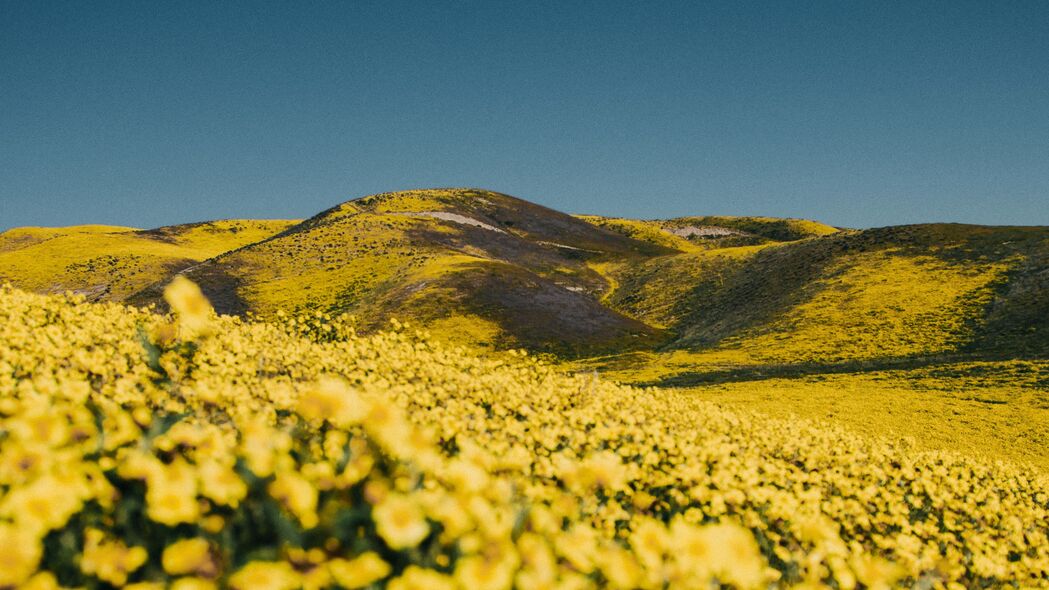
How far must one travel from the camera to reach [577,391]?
47.1ft

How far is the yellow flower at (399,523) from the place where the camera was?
2.63 m

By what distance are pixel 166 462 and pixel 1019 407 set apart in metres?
34.8

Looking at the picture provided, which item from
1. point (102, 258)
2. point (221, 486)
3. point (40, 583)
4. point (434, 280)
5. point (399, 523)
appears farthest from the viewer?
point (102, 258)

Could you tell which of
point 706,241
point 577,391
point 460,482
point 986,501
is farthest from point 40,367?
point 706,241

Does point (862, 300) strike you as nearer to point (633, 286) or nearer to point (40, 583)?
point (633, 286)

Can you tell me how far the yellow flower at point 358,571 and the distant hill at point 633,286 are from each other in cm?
3892

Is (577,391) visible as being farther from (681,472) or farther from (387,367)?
(681,472)

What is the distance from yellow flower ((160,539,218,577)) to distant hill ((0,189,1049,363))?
39.2 m

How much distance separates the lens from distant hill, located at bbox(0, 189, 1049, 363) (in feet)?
147

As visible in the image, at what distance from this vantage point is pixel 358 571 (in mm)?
2564

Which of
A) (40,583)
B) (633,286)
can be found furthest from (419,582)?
(633,286)

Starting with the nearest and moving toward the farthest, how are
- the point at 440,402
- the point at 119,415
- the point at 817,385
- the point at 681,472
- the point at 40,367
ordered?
1. the point at 119,415
2. the point at 40,367
3. the point at 681,472
4. the point at 440,402
5. the point at 817,385

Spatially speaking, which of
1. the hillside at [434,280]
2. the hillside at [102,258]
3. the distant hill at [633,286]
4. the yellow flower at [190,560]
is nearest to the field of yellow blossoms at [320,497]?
the yellow flower at [190,560]

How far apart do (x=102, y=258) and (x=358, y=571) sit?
107783mm
